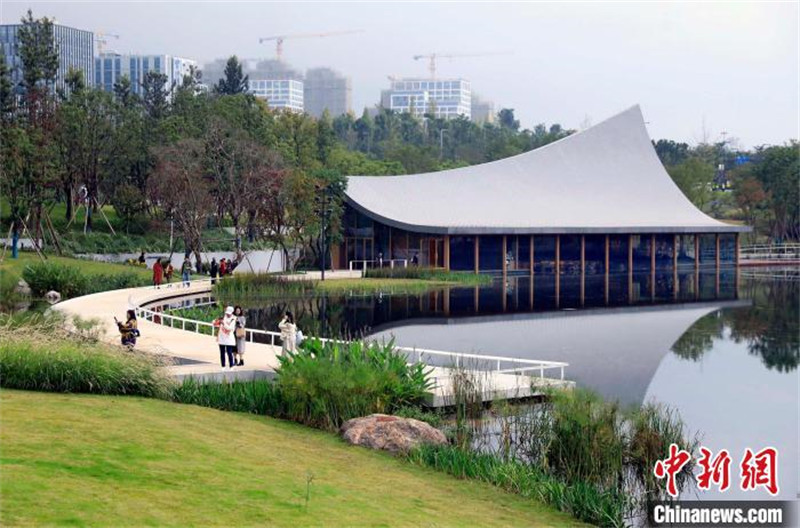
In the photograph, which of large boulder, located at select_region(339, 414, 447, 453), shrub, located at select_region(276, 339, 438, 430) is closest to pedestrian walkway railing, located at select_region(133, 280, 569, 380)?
shrub, located at select_region(276, 339, 438, 430)

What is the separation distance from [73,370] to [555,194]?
119ft

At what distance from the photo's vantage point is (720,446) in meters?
12.6

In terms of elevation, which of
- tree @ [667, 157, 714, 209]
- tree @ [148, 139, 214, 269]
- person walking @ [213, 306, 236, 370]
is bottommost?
person walking @ [213, 306, 236, 370]

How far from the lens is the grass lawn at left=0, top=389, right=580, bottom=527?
773 cm

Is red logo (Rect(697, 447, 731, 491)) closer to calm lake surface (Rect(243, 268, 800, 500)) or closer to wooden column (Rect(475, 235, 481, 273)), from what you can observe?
calm lake surface (Rect(243, 268, 800, 500))

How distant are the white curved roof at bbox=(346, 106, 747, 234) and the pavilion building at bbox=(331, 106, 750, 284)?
49 mm

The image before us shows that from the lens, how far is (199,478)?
8758 millimetres

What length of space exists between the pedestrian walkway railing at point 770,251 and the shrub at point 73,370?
156 ft

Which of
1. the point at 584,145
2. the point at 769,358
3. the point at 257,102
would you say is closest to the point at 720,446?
the point at 769,358

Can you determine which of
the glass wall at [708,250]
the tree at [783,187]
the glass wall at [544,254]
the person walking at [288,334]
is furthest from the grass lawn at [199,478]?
the tree at [783,187]

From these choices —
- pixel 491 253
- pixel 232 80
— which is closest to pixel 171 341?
pixel 491 253

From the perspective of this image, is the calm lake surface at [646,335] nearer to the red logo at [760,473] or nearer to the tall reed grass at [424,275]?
the red logo at [760,473]

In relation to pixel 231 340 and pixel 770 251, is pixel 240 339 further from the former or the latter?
pixel 770 251

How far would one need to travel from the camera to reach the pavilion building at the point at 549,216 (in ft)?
137
